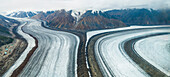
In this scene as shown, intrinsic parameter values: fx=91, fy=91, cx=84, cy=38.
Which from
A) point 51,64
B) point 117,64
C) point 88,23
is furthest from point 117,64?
point 88,23

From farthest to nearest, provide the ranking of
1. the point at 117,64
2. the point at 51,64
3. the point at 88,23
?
1. the point at 88,23
2. the point at 117,64
3. the point at 51,64

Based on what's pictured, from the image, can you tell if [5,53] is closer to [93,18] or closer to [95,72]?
[95,72]

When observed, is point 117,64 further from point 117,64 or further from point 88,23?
point 88,23

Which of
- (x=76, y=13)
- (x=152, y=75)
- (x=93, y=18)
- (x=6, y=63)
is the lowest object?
(x=152, y=75)

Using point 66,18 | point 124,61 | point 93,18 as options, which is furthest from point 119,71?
point 66,18

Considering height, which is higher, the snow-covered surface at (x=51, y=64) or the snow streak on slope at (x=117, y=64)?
the snow-covered surface at (x=51, y=64)

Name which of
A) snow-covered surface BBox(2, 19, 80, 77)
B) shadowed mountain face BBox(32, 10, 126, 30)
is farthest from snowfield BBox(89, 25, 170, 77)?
shadowed mountain face BBox(32, 10, 126, 30)

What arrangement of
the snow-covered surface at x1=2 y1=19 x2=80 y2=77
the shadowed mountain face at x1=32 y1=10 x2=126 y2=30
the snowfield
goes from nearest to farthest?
1. the snow-covered surface at x1=2 y1=19 x2=80 y2=77
2. the snowfield
3. the shadowed mountain face at x1=32 y1=10 x2=126 y2=30

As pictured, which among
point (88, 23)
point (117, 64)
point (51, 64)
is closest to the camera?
point (51, 64)

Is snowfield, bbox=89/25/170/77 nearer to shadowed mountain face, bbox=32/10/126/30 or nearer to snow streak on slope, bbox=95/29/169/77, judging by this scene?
snow streak on slope, bbox=95/29/169/77

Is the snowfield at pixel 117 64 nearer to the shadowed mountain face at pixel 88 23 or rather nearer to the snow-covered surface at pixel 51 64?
the snow-covered surface at pixel 51 64

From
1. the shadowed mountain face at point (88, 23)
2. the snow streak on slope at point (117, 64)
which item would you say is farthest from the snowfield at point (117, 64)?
the shadowed mountain face at point (88, 23)
